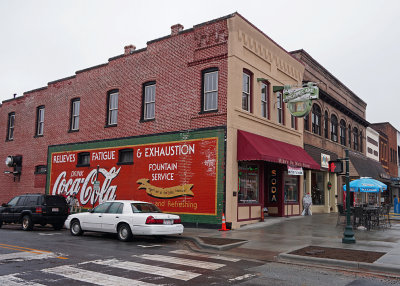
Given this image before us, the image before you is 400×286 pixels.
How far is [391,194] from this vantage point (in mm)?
48062

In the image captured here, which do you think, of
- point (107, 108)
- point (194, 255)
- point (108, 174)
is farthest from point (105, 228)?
point (107, 108)

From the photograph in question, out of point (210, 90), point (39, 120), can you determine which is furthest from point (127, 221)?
A: point (39, 120)

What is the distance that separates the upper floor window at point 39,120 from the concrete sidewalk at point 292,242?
16.4 meters

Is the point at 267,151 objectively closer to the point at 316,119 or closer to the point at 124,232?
the point at 124,232

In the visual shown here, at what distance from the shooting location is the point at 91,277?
7.59 metres

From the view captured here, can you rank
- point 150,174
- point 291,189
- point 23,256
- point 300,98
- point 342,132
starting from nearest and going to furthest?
1. point 23,256
2. point 300,98
3. point 150,174
4. point 291,189
5. point 342,132

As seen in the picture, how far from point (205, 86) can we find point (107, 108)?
766 centimetres

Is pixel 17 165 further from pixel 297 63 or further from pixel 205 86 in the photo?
pixel 297 63

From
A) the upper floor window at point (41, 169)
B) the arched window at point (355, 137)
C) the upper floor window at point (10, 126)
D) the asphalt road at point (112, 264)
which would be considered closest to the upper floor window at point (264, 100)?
the asphalt road at point (112, 264)

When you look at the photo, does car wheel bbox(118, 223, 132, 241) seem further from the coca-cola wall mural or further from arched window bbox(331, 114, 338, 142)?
arched window bbox(331, 114, 338, 142)

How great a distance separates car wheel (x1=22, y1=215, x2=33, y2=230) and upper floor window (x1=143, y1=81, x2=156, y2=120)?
778 centimetres

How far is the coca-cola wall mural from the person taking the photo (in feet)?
55.7

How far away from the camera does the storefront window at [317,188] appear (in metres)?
25.6

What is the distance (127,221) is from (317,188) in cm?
1705
